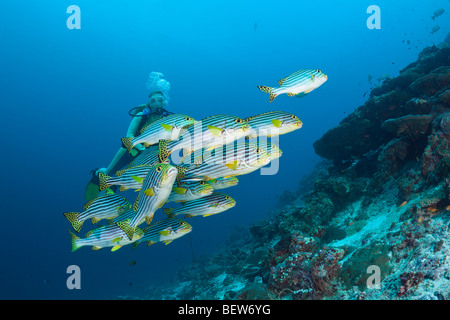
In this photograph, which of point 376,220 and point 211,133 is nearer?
point 211,133

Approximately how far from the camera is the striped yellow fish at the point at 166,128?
3.61 m

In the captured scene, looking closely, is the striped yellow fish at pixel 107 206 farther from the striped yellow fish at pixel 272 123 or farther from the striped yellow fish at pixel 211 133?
the striped yellow fish at pixel 272 123

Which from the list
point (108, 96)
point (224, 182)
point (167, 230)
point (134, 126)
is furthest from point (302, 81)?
point (108, 96)

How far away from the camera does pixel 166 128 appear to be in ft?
11.8

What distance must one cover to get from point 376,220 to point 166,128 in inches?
193

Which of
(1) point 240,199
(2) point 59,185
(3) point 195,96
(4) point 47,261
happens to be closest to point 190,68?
(3) point 195,96

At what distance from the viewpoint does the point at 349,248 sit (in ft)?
14.6

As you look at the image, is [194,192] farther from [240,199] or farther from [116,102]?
[116,102]

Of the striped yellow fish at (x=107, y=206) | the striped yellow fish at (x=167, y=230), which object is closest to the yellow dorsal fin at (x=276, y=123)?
the striped yellow fish at (x=167, y=230)

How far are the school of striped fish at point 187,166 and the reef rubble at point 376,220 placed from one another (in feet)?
6.61

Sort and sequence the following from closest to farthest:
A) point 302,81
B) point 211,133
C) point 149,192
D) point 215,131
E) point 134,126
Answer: point 149,192 → point 215,131 → point 211,133 → point 302,81 → point 134,126

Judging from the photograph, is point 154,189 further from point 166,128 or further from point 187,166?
point 166,128
